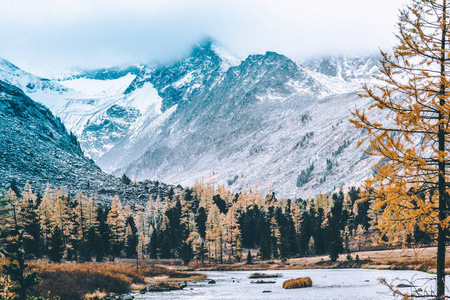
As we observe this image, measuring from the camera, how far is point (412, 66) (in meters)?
10.1

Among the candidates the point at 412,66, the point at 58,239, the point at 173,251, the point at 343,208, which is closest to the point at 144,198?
the point at 173,251

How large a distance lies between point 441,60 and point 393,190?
3.75 metres

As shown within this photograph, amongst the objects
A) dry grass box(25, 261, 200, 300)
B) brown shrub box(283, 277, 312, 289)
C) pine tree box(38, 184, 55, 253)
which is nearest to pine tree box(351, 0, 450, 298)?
dry grass box(25, 261, 200, 300)

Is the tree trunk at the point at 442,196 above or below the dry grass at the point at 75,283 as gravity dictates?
above

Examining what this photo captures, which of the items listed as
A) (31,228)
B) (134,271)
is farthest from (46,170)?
(134,271)

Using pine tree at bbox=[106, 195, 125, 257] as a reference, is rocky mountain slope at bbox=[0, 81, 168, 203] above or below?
above

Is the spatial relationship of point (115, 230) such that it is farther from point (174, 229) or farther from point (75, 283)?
point (75, 283)

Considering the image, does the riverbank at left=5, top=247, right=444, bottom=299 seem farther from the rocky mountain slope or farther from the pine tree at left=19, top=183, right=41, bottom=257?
the rocky mountain slope

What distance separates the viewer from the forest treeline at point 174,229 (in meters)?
76.0

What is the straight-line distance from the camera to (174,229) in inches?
4707

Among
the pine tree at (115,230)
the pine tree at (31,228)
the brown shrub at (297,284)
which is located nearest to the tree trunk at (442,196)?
the brown shrub at (297,284)

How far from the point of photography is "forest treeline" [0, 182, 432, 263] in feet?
249

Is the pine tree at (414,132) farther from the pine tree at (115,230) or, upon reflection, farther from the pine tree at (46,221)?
the pine tree at (115,230)

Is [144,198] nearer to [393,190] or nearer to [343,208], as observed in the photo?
[343,208]
